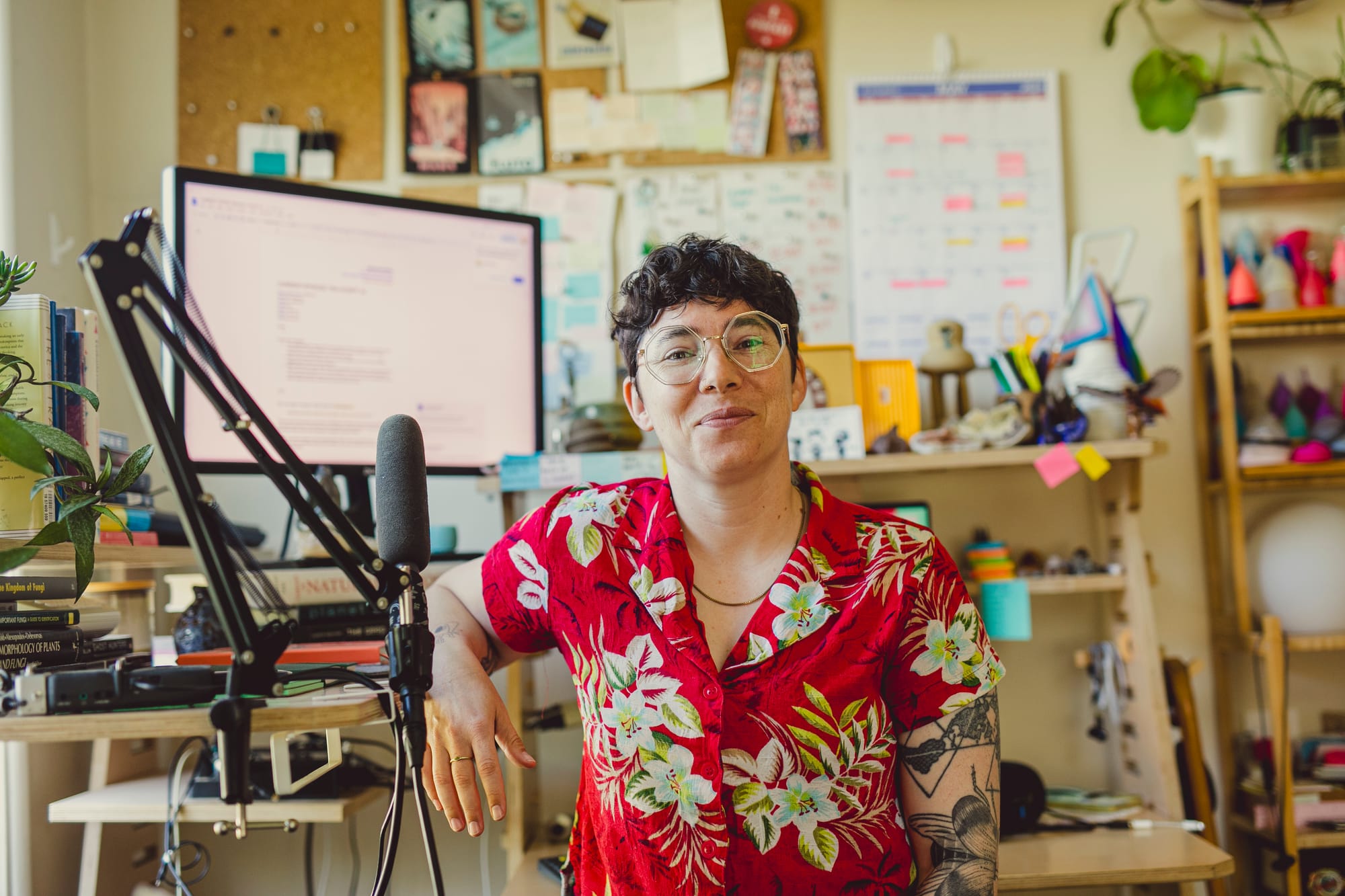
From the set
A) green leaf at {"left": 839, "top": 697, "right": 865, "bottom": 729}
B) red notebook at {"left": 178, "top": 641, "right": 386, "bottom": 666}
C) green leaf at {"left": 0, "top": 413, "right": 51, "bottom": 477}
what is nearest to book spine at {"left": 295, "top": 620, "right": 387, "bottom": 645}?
red notebook at {"left": 178, "top": 641, "right": 386, "bottom": 666}

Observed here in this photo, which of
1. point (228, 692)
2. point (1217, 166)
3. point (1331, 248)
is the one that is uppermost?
point (1217, 166)

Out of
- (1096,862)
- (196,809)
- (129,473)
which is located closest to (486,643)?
(129,473)

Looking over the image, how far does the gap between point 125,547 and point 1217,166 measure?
85.9 inches

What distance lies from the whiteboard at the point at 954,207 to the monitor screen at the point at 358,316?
788 mm

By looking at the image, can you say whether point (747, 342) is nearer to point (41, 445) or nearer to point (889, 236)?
point (41, 445)

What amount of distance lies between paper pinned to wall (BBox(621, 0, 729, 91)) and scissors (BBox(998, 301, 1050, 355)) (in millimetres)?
813

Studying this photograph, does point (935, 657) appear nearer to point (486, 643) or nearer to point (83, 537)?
point (486, 643)

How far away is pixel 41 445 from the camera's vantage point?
0.89 m

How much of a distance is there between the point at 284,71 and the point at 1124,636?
2.10 metres

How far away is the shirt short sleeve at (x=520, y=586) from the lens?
1.20 m

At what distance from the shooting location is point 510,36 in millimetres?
2125

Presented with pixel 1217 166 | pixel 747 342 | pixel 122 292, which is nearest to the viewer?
pixel 122 292

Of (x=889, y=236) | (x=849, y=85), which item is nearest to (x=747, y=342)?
(x=889, y=236)

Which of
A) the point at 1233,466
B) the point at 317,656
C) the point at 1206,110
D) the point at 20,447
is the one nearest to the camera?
the point at 20,447
